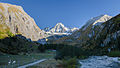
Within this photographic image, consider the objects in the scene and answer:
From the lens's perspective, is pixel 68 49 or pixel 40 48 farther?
pixel 40 48

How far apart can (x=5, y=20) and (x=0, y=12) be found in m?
21.2

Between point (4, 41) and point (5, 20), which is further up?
point (5, 20)

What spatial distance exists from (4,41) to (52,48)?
53.0 metres

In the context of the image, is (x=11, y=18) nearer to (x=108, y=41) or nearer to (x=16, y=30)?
(x=16, y=30)

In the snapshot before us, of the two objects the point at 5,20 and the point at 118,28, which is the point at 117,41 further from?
the point at 5,20

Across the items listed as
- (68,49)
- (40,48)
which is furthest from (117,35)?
(40,48)

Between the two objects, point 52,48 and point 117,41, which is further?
point 52,48

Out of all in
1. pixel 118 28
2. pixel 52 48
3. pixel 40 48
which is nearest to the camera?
pixel 118 28

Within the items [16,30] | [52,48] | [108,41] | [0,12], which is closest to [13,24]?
[16,30]

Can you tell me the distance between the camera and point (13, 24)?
639ft

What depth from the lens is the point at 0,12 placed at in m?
192

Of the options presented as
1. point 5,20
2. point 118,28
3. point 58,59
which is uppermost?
point 5,20

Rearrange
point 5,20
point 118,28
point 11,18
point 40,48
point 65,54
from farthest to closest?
point 11,18 → point 5,20 → point 40,48 → point 118,28 → point 65,54

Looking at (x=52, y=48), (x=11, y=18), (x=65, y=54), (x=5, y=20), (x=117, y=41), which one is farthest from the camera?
(x=11, y=18)
